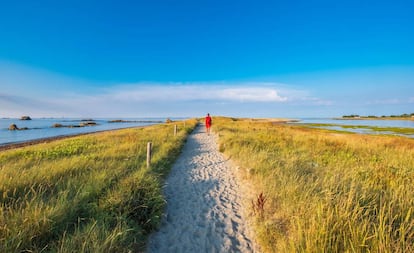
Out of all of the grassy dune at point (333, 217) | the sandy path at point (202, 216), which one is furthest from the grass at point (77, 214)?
the grassy dune at point (333, 217)

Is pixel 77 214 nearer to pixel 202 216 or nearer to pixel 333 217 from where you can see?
pixel 202 216

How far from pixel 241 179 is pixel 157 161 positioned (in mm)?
3930

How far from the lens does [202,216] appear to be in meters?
4.81

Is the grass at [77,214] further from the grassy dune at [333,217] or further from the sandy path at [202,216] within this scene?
the grassy dune at [333,217]

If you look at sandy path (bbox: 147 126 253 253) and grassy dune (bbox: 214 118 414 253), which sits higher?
grassy dune (bbox: 214 118 414 253)

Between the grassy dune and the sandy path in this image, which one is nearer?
the grassy dune

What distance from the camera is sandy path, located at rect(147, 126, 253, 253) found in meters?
3.72

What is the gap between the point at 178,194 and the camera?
6043 millimetres

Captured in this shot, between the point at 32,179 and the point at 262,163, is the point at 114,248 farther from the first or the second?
the point at 262,163

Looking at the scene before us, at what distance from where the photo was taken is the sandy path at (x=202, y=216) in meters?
3.72

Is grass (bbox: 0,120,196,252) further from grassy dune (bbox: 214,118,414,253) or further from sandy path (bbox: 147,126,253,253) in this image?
grassy dune (bbox: 214,118,414,253)

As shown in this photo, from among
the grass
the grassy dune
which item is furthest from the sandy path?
the grassy dune

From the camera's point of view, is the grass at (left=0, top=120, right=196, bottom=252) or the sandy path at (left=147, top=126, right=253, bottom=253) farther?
the sandy path at (left=147, top=126, right=253, bottom=253)

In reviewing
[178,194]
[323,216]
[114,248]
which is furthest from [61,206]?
[323,216]
